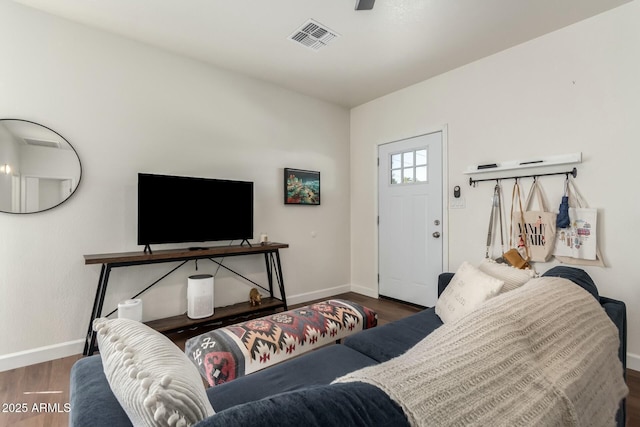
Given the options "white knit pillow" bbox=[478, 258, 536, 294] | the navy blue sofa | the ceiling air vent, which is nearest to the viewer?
the navy blue sofa

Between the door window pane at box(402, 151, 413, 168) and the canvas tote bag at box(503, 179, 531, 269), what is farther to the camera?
the door window pane at box(402, 151, 413, 168)

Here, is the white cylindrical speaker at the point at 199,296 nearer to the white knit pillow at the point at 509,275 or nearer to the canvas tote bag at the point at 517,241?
the white knit pillow at the point at 509,275

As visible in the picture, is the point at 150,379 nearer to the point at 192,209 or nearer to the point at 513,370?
the point at 513,370

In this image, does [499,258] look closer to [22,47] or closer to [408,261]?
[408,261]

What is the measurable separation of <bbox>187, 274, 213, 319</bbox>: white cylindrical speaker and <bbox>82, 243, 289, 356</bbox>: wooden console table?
2.5 inches

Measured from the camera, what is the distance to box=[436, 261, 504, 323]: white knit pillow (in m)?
1.74

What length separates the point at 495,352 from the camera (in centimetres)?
71

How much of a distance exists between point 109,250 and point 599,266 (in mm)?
4012

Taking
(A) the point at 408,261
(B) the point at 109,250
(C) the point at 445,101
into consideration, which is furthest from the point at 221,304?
(C) the point at 445,101

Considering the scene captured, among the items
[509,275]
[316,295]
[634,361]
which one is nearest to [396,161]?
[316,295]

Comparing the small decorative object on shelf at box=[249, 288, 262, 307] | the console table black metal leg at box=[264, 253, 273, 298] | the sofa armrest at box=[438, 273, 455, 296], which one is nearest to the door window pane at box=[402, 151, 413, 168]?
the sofa armrest at box=[438, 273, 455, 296]

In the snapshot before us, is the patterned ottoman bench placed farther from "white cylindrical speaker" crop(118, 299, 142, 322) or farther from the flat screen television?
the flat screen television

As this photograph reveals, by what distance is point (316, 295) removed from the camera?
3.98 m

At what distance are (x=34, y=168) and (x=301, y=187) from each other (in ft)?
8.13
